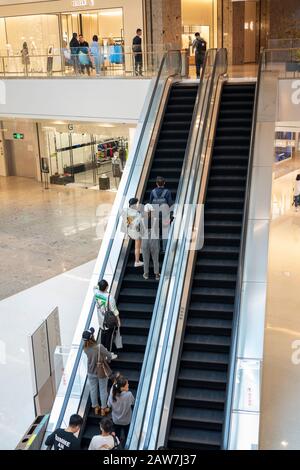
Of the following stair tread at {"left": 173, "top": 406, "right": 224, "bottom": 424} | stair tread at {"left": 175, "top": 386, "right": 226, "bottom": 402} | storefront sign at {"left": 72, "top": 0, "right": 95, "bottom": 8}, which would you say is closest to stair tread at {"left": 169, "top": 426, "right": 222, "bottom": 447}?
stair tread at {"left": 173, "top": 406, "right": 224, "bottom": 424}

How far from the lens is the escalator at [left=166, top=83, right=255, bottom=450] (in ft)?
25.2

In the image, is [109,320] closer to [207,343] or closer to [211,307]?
[207,343]

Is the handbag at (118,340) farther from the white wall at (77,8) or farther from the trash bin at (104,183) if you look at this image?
the trash bin at (104,183)

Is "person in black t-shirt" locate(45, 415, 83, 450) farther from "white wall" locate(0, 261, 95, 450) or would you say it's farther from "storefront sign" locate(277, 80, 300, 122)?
"storefront sign" locate(277, 80, 300, 122)

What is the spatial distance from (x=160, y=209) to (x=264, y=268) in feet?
5.95

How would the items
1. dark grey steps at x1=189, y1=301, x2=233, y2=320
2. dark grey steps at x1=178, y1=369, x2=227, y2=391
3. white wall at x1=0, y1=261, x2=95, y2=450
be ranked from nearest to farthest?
1. dark grey steps at x1=178, y1=369, x2=227, y2=391
2. dark grey steps at x1=189, y1=301, x2=233, y2=320
3. white wall at x1=0, y1=261, x2=95, y2=450

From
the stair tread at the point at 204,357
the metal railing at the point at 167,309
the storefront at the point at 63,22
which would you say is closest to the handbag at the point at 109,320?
the metal railing at the point at 167,309

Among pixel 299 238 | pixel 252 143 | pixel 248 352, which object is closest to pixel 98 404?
pixel 248 352

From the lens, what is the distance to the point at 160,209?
9.49 metres

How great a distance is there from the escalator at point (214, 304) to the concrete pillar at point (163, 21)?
8.15m

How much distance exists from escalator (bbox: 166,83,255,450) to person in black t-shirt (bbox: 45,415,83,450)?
1.55 meters

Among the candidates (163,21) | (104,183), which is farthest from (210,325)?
(104,183)
